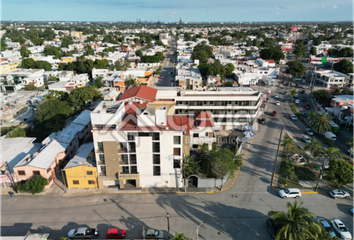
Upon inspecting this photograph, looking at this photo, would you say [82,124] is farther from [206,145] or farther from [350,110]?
[350,110]

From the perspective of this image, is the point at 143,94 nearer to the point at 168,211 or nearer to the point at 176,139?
the point at 176,139

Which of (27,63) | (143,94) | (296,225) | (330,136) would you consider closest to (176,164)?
(296,225)

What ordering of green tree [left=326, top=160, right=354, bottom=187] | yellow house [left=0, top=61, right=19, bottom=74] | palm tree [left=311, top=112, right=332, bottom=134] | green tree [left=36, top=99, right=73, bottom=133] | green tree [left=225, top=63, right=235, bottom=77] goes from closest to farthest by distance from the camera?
1. green tree [left=326, top=160, right=354, bottom=187]
2. palm tree [left=311, top=112, right=332, bottom=134]
3. green tree [left=36, top=99, right=73, bottom=133]
4. green tree [left=225, top=63, right=235, bottom=77]
5. yellow house [left=0, top=61, right=19, bottom=74]

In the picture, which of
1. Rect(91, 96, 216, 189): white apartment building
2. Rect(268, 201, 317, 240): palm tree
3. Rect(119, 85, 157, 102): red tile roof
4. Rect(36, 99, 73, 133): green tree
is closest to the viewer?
Rect(268, 201, 317, 240): palm tree

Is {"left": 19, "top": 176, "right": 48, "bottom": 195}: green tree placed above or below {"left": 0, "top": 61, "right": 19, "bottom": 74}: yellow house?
below

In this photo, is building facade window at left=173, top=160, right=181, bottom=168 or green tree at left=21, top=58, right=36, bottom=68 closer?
building facade window at left=173, top=160, right=181, bottom=168

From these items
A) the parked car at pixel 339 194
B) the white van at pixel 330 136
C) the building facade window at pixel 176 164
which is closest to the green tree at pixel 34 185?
the building facade window at pixel 176 164

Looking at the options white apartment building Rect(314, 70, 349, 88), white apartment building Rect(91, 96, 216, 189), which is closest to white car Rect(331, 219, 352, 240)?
white apartment building Rect(91, 96, 216, 189)

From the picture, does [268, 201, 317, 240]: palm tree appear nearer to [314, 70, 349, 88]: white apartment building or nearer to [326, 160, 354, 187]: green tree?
[326, 160, 354, 187]: green tree
